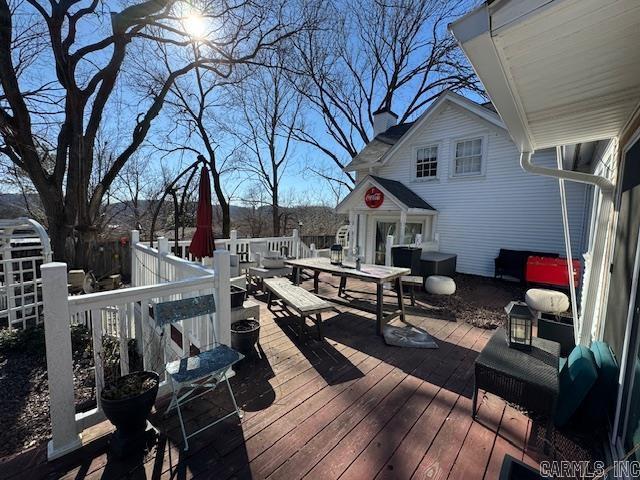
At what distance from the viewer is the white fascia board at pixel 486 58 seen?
1127 millimetres

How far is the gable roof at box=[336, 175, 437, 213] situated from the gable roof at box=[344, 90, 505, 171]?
1.48 metres

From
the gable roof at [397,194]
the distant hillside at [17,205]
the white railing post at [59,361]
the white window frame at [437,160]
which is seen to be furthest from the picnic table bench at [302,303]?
the distant hillside at [17,205]

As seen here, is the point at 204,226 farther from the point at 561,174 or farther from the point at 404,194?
the point at 404,194

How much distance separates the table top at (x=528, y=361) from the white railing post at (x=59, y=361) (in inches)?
121

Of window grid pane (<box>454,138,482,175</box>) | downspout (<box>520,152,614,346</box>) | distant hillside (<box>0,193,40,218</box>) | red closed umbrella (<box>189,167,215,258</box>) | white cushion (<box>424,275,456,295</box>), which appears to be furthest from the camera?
distant hillside (<box>0,193,40,218</box>)

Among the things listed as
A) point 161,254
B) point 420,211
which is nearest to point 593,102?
point 161,254

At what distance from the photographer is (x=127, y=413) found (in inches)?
72.7

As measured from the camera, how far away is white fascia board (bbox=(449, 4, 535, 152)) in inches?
44.4

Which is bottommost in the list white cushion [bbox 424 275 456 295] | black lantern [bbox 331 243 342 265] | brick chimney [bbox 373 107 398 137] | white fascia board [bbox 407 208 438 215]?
white cushion [bbox 424 275 456 295]

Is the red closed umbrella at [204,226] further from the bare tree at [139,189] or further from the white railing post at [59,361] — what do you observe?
the bare tree at [139,189]

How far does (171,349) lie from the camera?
149 inches

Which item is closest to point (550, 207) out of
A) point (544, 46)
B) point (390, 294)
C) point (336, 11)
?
point (390, 294)

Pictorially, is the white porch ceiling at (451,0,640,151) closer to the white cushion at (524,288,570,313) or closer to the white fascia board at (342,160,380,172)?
the white cushion at (524,288,570,313)

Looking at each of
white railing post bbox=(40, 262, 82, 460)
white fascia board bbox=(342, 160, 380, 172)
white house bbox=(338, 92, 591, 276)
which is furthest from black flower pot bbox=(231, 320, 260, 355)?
white fascia board bbox=(342, 160, 380, 172)
